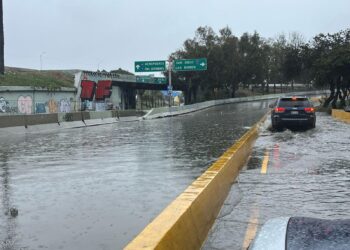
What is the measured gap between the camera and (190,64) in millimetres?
73875

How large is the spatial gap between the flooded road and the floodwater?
3.50 ft

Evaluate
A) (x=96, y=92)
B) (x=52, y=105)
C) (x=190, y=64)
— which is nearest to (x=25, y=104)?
(x=52, y=105)

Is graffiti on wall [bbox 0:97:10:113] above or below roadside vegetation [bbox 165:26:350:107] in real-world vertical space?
below

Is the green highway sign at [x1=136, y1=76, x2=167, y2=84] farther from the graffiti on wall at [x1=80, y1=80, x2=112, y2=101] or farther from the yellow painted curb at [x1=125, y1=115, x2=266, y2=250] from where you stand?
the yellow painted curb at [x1=125, y1=115, x2=266, y2=250]

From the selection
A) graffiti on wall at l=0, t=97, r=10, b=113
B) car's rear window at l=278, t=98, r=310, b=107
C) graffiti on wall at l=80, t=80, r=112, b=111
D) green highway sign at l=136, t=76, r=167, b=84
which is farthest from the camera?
green highway sign at l=136, t=76, r=167, b=84

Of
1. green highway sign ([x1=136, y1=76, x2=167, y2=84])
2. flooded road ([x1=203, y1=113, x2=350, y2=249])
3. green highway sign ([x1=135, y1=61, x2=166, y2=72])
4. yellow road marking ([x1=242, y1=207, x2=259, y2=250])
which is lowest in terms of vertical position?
yellow road marking ([x1=242, y1=207, x2=259, y2=250])

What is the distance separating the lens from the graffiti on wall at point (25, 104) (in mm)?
50150

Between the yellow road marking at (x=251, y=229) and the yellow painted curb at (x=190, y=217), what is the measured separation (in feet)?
1.79

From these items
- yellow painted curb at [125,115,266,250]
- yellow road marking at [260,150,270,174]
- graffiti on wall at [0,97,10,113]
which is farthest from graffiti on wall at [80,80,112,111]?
yellow painted curb at [125,115,266,250]

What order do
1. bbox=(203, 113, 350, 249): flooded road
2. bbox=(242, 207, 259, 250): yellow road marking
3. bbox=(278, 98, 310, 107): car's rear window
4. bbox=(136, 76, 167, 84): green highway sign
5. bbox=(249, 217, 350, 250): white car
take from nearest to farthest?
bbox=(249, 217, 350, 250): white car → bbox=(242, 207, 259, 250): yellow road marking → bbox=(203, 113, 350, 249): flooded road → bbox=(278, 98, 310, 107): car's rear window → bbox=(136, 76, 167, 84): green highway sign

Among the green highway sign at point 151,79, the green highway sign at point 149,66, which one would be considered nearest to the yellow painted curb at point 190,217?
the green highway sign at point 149,66

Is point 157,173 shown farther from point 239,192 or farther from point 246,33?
point 246,33

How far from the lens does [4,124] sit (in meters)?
26.5

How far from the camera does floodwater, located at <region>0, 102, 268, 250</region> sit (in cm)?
691
